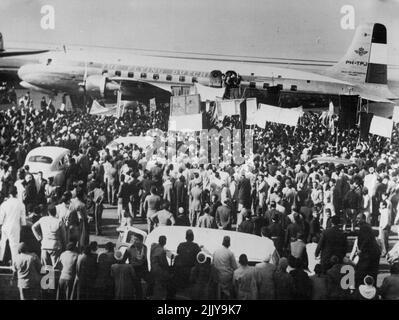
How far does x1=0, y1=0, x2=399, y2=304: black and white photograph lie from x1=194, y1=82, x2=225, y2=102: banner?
0.16ft

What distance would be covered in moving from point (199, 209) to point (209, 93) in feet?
10.5

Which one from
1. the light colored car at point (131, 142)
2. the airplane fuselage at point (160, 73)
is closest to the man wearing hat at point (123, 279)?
the light colored car at point (131, 142)

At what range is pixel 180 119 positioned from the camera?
10180 millimetres

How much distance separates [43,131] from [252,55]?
4.94 metres

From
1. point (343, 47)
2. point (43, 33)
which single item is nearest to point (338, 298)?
point (343, 47)

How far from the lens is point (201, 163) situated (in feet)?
31.8

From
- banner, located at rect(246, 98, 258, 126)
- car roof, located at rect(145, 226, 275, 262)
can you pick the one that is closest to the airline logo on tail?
banner, located at rect(246, 98, 258, 126)

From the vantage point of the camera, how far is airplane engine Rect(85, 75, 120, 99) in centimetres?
1255

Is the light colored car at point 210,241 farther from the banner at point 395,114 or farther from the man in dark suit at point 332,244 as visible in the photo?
the banner at point 395,114

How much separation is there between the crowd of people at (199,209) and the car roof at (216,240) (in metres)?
0.12

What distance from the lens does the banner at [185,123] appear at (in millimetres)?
10133

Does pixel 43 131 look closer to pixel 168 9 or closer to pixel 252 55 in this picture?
pixel 168 9
